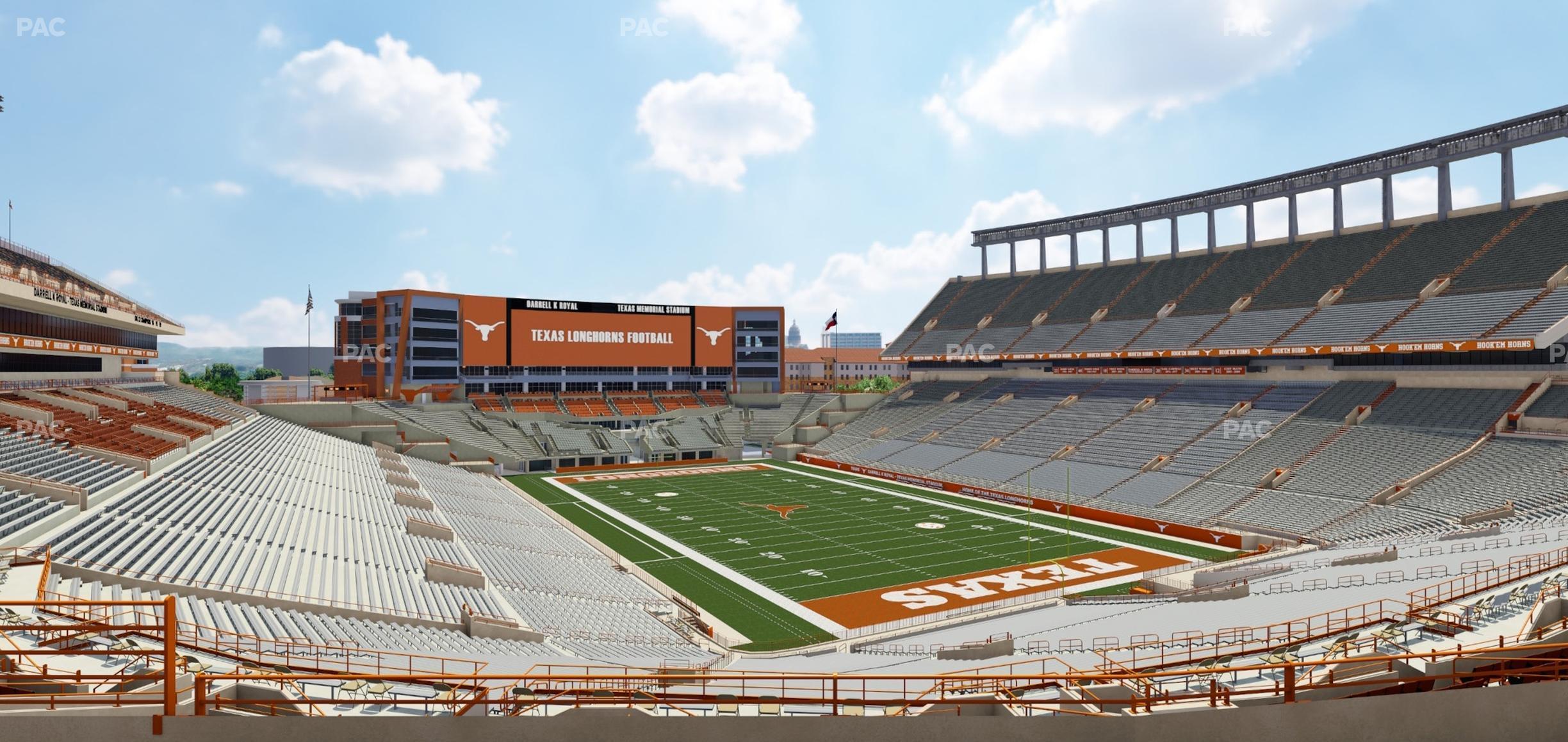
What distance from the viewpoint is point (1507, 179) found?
143ft

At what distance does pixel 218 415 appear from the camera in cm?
4303

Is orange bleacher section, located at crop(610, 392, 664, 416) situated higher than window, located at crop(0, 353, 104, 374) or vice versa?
window, located at crop(0, 353, 104, 374)

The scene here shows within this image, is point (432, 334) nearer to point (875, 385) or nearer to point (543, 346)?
point (543, 346)

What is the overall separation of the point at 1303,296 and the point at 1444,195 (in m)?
8.91

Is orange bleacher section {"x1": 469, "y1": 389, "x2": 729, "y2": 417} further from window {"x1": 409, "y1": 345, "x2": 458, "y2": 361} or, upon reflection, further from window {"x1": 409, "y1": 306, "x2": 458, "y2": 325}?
window {"x1": 409, "y1": 306, "x2": 458, "y2": 325}

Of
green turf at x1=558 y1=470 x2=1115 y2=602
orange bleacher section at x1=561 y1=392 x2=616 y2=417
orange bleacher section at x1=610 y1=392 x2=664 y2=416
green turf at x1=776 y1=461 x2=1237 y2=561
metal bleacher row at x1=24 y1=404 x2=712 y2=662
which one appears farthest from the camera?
orange bleacher section at x1=610 y1=392 x2=664 y2=416

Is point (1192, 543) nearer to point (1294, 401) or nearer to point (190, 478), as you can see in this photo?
point (1294, 401)

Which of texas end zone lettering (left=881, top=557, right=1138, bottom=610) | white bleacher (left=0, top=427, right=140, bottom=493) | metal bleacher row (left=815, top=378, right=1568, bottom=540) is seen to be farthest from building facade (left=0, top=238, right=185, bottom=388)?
metal bleacher row (left=815, top=378, right=1568, bottom=540)

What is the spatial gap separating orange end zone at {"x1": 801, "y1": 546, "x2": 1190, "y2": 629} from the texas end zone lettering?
0.02 meters

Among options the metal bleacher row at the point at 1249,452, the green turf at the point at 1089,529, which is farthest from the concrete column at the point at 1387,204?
the green turf at the point at 1089,529

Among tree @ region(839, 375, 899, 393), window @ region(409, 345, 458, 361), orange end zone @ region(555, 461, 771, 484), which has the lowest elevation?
orange end zone @ region(555, 461, 771, 484)

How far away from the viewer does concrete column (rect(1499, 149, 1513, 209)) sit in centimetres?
4305

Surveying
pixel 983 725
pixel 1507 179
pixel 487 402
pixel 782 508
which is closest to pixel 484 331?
pixel 487 402

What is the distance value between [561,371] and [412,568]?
4875cm
